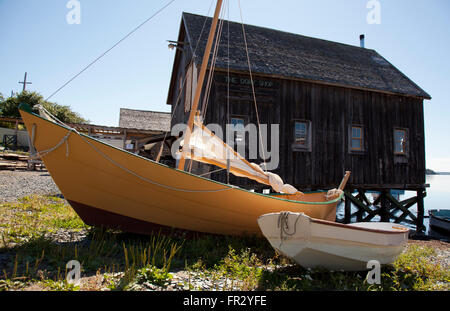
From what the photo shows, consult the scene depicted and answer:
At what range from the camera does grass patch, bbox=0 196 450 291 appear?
3678 mm

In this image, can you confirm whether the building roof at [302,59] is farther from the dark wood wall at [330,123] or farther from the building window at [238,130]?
the building window at [238,130]

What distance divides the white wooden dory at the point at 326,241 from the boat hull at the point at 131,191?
1.52m

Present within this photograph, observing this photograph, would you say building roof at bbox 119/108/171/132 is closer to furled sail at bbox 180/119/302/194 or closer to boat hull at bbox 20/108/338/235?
furled sail at bbox 180/119/302/194

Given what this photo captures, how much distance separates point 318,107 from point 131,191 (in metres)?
9.29

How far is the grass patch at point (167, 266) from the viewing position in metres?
3.68

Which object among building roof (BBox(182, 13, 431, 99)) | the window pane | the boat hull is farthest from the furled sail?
building roof (BBox(182, 13, 431, 99))

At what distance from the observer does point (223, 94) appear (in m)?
10.4

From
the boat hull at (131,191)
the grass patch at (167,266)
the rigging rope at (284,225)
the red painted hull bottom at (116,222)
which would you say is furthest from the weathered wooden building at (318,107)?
the rigging rope at (284,225)

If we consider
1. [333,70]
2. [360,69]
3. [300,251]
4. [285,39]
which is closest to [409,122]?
[360,69]

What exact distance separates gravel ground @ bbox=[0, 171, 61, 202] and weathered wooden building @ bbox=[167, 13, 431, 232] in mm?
6894

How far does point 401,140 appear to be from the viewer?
45.0 ft
